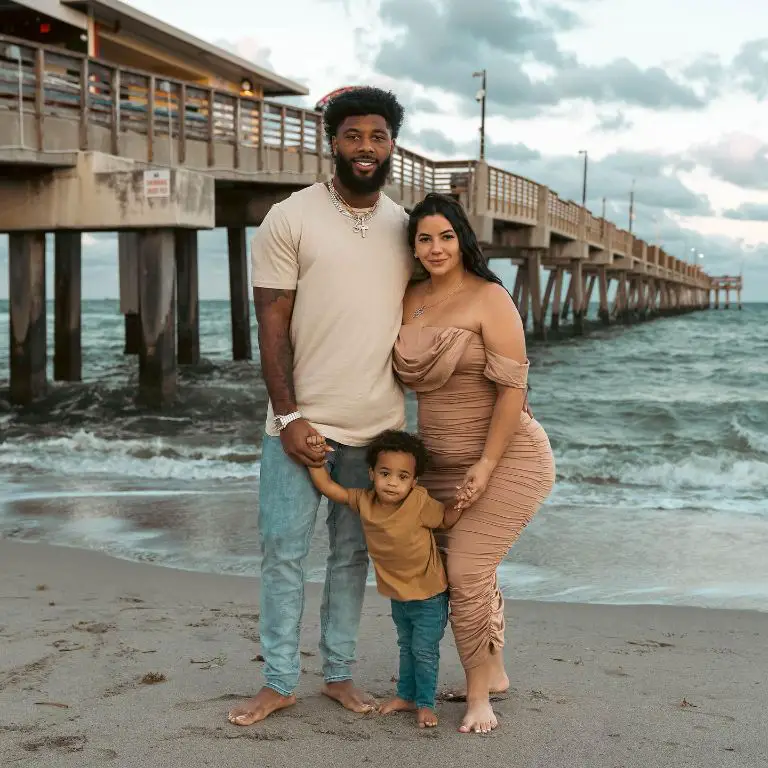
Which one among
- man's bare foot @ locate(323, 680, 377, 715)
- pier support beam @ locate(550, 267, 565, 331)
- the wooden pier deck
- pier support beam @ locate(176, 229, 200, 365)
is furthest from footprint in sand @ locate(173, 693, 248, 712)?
pier support beam @ locate(550, 267, 565, 331)

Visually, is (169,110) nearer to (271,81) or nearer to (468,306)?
(468,306)

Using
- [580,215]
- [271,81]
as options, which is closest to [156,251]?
[271,81]

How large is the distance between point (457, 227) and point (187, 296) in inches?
752

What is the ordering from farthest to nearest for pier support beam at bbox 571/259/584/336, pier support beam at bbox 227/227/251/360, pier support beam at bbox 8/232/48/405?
pier support beam at bbox 571/259/584/336
pier support beam at bbox 227/227/251/360
pier support beam at bbox 8/232/48/405

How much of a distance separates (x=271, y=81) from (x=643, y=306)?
145 feet

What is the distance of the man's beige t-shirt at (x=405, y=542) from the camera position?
3186mm

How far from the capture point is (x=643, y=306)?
224ft

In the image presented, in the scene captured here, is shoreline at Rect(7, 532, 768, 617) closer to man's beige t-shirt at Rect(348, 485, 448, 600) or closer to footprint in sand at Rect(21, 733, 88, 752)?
man's beige t-shirt at Rect(348, 485, 448, 600)

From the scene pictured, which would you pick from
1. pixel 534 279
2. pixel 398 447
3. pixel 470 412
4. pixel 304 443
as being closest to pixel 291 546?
pixel 304 443

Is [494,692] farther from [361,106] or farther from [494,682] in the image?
[361,106]

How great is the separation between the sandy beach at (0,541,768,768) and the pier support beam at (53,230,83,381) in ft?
43.7

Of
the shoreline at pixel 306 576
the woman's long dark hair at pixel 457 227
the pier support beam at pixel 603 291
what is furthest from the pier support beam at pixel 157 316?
the pier support beam at pixel 603 291

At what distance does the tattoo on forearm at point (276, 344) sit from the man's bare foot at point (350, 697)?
96 centimetres

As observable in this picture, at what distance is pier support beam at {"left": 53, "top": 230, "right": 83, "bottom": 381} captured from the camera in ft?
59.3
